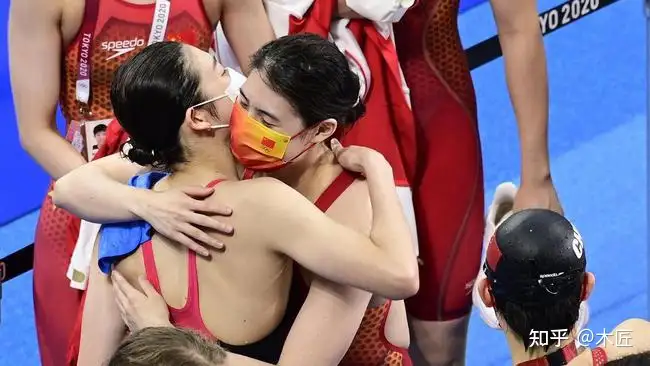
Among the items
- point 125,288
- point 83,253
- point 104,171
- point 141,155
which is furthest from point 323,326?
point 83,253

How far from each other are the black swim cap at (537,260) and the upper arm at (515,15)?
1077 millimetres

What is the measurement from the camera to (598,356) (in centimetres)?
183

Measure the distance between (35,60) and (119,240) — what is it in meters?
0.68

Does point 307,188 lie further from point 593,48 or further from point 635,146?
point 593,48

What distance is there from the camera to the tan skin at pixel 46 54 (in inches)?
105

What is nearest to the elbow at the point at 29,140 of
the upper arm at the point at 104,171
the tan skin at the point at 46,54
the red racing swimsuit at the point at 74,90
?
the tan skin at the point at 46,54

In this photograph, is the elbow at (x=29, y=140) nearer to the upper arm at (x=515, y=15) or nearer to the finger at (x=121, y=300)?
the finger at (x=121, y=300)

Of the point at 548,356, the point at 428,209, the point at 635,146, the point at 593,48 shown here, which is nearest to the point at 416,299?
the point at 428,209

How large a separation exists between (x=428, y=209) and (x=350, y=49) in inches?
19.2

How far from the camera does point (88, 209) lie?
7.40 feet

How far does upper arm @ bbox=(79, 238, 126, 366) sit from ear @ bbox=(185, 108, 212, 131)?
1.13ft

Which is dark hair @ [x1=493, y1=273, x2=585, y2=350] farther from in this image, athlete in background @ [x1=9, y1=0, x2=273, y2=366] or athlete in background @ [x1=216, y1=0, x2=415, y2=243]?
athlete in background @ [x1=9, y1=0, x2=273, y2=366]

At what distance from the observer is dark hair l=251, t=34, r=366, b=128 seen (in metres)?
2.07

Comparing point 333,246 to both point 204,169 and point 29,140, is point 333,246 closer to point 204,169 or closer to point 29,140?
point 204,169
